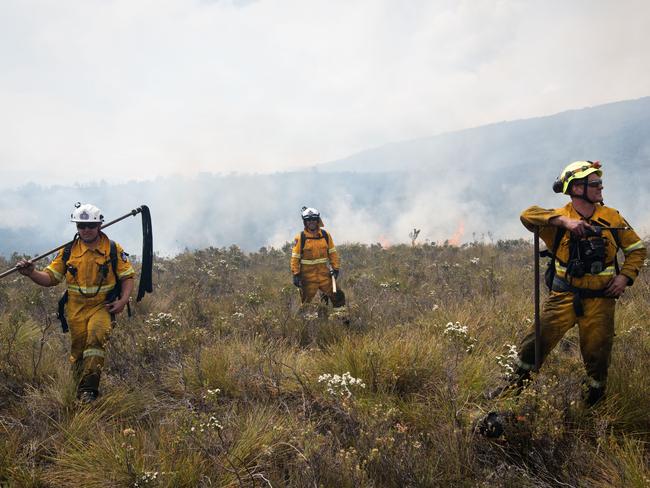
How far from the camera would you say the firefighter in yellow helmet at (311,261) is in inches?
304

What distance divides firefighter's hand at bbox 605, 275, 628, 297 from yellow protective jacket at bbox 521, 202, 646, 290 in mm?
40

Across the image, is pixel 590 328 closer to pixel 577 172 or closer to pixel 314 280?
pixel 577 172

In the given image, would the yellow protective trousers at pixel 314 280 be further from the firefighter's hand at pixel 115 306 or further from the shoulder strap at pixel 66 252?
the shoulder strap at pixel 66 252

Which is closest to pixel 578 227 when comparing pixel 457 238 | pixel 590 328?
pixel 590 328

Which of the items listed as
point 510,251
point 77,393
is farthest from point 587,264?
point 510,251

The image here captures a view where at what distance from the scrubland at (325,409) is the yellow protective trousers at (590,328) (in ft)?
0.79

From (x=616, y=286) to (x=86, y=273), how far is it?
5.48 metres

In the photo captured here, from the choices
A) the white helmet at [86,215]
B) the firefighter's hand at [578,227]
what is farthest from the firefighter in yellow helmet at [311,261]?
the firefighter's hand at [578,227]

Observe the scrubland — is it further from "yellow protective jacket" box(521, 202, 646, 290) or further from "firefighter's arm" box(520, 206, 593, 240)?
"firefighter's arm" box(520, 206, 593, 240)

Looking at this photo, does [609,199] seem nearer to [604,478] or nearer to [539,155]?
[539,155]

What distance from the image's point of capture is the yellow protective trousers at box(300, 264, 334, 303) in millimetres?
7750

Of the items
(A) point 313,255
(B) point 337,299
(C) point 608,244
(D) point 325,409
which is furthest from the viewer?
(A) point 313,255

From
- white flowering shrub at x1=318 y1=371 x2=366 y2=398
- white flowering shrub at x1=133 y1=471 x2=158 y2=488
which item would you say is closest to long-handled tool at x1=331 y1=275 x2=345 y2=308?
white flowering shrub at x1=318 y1=371 x2=366 y2=398

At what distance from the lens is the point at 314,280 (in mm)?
7777
